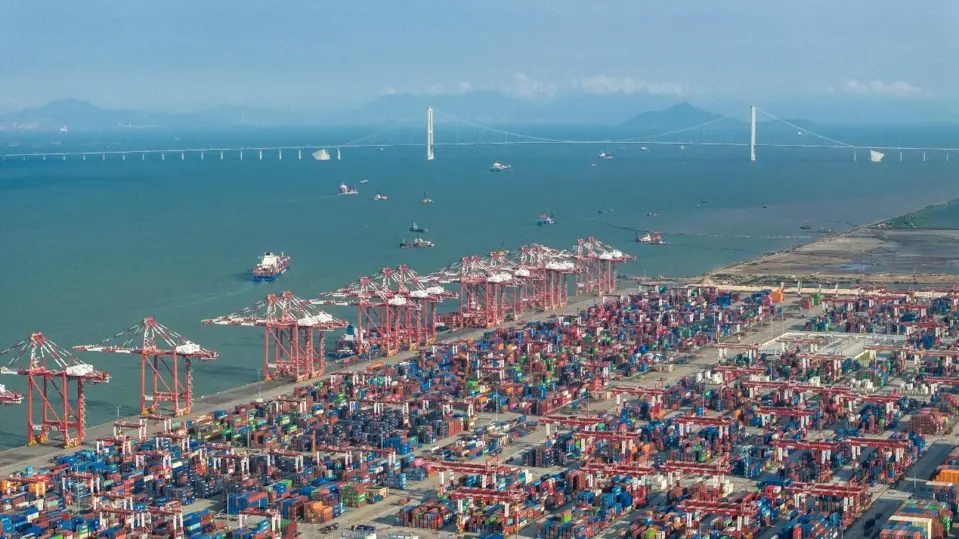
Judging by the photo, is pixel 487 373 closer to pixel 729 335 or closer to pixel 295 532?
pixel 729 335

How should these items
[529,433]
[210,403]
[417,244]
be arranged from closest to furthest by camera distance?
[529,433]
[210,403]
[417,244]

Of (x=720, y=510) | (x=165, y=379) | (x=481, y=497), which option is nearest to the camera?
(x=720, y=510)

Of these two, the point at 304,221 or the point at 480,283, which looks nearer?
the point at 480,283

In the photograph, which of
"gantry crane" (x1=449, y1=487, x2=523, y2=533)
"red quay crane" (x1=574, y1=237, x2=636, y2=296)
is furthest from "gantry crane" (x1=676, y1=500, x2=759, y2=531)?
"red quay crane" (x1=574, y1=237, x2=636, y2=296)

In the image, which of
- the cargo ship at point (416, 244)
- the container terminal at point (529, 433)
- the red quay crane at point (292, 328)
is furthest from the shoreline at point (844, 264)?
the red quay crane at point (292, 328)

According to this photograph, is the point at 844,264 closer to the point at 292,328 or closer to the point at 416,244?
the point at 416,244

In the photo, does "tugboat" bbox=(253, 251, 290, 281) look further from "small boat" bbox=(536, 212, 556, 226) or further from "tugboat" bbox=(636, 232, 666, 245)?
"small boat" bbox=(536, 212, 556, 226)

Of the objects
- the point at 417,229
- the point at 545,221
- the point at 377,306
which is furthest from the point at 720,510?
the point at 545,221
